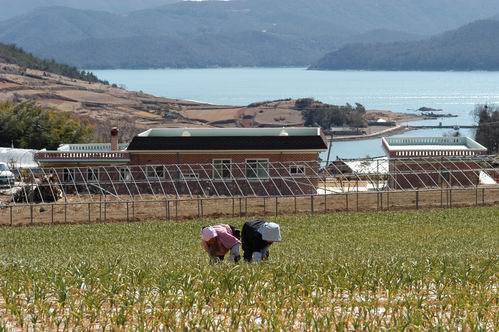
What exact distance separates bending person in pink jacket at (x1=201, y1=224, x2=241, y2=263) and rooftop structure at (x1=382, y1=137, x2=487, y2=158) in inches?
1712

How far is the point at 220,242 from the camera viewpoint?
16219 mm

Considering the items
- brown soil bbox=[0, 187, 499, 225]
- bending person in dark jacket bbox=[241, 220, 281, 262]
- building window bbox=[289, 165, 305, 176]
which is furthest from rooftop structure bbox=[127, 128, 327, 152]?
bending person in dark jacket bbox=[241, 220, 281, 262]

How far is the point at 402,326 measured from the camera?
33.6ft

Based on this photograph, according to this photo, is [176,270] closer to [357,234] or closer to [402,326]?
[402,326]

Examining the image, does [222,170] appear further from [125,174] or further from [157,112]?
[157,112]

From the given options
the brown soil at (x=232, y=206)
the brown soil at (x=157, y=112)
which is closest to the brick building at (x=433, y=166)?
the brown soil at (x=232, y=206)

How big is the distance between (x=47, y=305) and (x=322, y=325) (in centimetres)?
326

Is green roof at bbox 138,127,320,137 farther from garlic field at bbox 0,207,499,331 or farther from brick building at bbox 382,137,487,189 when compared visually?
garlic field at bbox 0,207,499,331

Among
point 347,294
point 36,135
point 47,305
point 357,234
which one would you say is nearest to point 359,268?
point 347,294

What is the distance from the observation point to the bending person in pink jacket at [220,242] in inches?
630

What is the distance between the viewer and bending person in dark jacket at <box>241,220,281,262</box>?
1586 centimetres

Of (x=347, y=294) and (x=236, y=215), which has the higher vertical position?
(x=347, y=294)

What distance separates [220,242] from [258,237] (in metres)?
0.61

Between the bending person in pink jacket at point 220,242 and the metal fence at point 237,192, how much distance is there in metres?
25.8
